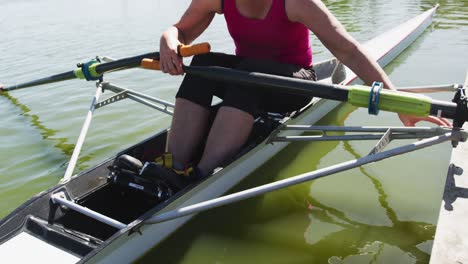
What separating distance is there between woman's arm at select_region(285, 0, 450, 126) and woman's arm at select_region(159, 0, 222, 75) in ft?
2.34

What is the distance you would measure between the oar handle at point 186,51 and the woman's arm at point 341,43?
0.67 m

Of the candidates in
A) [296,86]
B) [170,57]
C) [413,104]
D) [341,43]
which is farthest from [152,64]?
[413,104]

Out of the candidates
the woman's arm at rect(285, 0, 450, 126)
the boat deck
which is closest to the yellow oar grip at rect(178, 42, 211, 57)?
the woman's arm at rect(285, 0, 450, 126)

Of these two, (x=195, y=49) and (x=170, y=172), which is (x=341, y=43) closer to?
(x=195, y=49)

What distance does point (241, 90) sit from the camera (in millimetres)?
2848

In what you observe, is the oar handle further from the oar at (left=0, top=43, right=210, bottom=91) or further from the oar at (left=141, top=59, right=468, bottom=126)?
the oar at (left=141, top=59, right=468, bottom=126)

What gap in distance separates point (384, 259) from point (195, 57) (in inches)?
73.5

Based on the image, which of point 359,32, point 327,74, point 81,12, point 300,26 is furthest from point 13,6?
point 300,26

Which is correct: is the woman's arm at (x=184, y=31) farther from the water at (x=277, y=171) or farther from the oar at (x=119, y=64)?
the water at (x=277, y=171)

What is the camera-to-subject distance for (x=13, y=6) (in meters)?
18.2

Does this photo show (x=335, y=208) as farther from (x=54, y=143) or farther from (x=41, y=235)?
(x=54, y=143)

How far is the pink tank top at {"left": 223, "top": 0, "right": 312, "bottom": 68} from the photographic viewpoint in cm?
297

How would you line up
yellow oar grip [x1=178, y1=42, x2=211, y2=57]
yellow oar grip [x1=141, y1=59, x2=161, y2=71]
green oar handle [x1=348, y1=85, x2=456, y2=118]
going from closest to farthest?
green oar handle [x1=348, y1=85, x2=456, y2=118]
yellow oar grip [x1=178, y1=42, x2=211, y2=57]
yellow oar grip [x1=141, y1=59, x2=161, y2=71]

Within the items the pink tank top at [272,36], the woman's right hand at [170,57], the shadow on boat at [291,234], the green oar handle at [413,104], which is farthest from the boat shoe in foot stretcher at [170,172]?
the green oar handle at [413,104]
